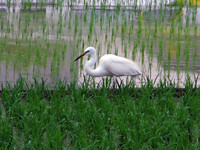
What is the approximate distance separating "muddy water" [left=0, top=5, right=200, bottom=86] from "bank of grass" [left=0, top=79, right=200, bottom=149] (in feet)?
2.00

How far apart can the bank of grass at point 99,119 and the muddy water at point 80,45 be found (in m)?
0.61

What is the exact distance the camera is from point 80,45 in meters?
8.19

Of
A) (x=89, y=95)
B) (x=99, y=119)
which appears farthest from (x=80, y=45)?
(x=99, y=119)

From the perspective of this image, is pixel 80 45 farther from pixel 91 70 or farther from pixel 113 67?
pixel 113 67

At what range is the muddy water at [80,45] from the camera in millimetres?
6988

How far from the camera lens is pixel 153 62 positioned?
762 centimetres

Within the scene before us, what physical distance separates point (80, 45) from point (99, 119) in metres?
3.70

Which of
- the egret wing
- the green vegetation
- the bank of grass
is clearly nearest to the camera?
the bank of grass

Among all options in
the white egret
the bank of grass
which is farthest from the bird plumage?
the bank of grass

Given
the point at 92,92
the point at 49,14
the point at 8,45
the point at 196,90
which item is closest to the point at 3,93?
the point at 92,92

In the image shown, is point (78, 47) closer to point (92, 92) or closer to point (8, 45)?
point (8, 45)

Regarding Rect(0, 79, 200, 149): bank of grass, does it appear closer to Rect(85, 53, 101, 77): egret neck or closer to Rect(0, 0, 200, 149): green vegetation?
Rect(0, 0, 200, 149): green vegetation

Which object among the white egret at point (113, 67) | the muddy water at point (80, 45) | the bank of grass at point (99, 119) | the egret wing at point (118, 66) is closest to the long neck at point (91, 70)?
the white egret at point (113, 67)

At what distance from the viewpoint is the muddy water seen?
699 centimetres
